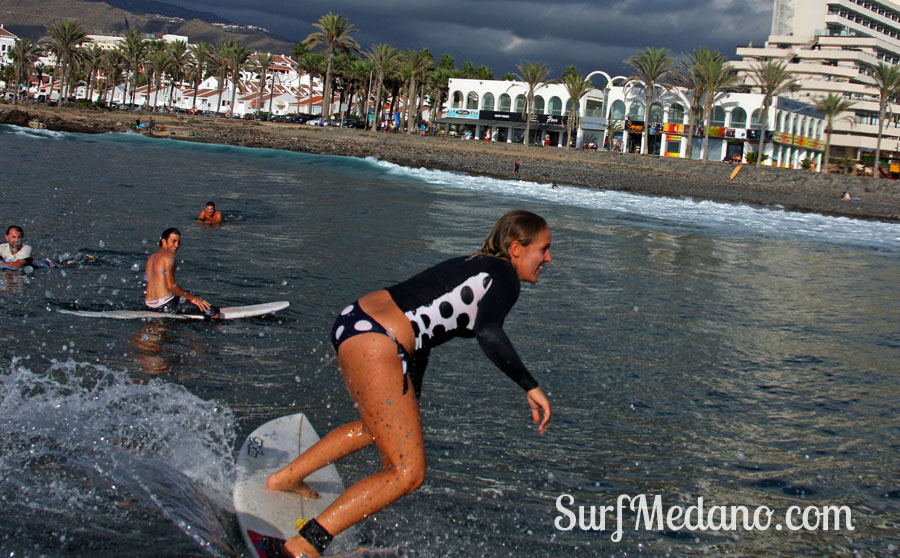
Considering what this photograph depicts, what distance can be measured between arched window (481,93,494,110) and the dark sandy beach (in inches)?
547

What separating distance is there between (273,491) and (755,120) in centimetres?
7944

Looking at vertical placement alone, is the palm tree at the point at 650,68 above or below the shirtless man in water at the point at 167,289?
above

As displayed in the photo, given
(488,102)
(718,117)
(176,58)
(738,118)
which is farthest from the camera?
(176,58)

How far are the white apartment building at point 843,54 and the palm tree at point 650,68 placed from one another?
3000 cm

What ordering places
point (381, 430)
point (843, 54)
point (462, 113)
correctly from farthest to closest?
point (843, 54)
point (462, 113)
point (381, 430)

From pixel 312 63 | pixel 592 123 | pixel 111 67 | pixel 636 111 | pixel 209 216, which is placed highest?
pixel 312 63

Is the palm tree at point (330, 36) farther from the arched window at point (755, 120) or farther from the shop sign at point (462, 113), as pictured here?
the arched window at point (755, 120)

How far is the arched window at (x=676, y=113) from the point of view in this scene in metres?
79.9

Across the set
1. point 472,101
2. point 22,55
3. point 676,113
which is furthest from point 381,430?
point 22,55

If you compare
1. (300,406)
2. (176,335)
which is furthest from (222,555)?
(176,335)

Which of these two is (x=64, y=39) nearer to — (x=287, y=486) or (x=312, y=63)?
(x=312, y=63)

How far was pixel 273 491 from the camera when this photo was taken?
429 cm

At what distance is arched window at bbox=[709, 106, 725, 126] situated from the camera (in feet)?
254

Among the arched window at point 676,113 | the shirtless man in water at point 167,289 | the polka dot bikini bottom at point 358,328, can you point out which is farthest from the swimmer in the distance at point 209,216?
the arched window at point 676,113
